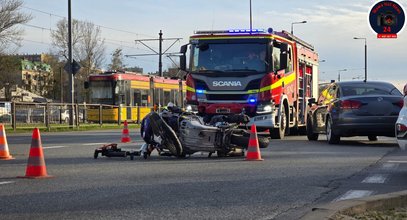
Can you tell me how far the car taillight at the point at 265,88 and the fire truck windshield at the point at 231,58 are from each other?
265mm

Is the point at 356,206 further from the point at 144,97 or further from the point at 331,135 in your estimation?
the point at 144,97

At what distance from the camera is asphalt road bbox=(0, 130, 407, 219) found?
6.04m

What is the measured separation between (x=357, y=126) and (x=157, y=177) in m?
6.90

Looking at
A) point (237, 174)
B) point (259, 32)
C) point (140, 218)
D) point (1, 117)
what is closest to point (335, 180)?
point (237, 174)

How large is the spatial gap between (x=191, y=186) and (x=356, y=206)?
8.63 ft

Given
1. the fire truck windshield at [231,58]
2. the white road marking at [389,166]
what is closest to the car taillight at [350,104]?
the fire truck windshield at [231,58]

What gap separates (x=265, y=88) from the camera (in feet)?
52.1

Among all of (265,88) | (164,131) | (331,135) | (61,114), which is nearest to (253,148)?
(164,131)

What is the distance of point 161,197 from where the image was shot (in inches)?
269

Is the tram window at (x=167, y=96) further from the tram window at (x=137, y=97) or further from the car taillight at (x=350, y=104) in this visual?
the car taillight at (x=350, y=104)

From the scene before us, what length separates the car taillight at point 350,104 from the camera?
549 inches

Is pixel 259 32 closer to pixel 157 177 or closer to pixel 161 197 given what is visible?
pixel 157 177

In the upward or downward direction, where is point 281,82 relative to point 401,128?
upward

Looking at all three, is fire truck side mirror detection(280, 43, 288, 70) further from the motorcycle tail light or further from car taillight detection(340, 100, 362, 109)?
car taillight detection(340, 100, 362, 109)
